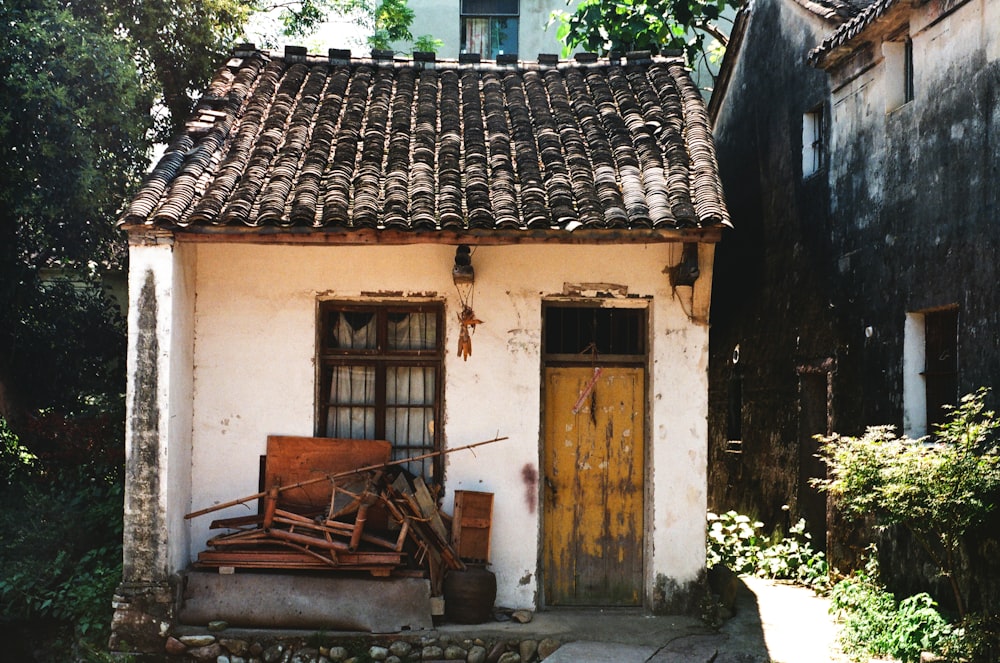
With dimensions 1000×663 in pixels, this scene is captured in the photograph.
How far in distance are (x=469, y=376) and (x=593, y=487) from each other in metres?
1.52

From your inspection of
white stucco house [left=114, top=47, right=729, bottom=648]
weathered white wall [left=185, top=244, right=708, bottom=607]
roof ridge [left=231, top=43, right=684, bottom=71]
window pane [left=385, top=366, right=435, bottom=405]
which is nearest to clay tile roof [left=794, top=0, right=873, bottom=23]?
roof ridge [left=231, top=43, right=684, bottom=71]

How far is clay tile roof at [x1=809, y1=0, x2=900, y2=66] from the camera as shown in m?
9.24

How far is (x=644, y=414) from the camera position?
9.22m

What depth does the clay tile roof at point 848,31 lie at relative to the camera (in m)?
9.24

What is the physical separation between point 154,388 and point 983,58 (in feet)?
23.0

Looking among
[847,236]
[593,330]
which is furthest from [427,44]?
[593,330]

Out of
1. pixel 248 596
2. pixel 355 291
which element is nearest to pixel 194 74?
pixel 355 291

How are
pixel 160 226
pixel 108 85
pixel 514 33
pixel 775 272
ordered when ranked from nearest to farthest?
pixel 160 226 < pixel 108 85 < pixel 775 272 < pixel 514 33

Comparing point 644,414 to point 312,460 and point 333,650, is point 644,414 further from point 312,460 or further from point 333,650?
point 333,650

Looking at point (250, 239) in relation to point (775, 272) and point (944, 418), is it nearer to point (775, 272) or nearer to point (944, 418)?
point (944, 418)

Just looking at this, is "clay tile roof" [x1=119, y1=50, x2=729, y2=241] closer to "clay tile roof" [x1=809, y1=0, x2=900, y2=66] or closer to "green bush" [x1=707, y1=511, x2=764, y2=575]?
"clay tile roof" [x1=809, y1=0, x2=900, y2=66]

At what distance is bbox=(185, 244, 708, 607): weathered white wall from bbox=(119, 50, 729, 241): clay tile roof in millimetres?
720

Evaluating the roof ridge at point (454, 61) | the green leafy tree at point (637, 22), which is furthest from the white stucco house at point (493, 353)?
the green leafy tree at point (637, 22)

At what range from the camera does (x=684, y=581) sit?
895cm
